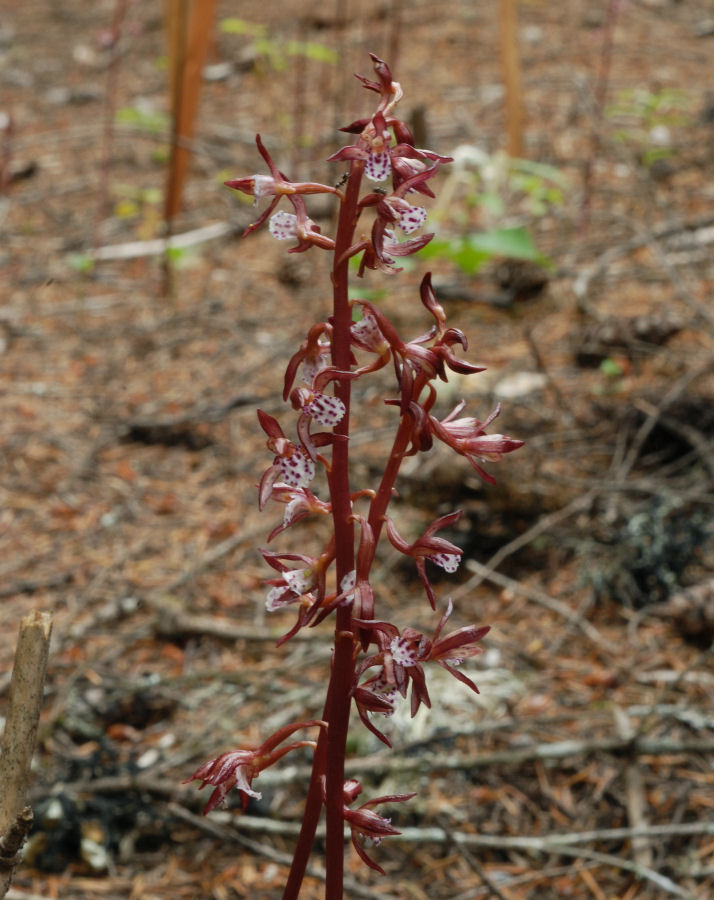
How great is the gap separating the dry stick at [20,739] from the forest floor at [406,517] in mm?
775

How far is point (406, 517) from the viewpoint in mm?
3080

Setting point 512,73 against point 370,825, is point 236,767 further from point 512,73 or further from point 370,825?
point 512,73

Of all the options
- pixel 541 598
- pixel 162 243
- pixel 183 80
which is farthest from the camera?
pixel 162 243

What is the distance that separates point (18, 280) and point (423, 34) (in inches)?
157

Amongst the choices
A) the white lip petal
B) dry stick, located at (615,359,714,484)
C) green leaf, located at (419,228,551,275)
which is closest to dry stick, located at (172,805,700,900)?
dry stick, located at (615,359,714,484)

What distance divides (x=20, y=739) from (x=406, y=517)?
1.93 metres

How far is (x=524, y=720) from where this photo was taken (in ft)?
7.41

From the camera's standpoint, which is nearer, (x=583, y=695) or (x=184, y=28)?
(x=583, y=695)

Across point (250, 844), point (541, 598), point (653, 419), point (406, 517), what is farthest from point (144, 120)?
point (250, 844)

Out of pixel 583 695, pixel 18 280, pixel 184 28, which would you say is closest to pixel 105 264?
pixel 18 280

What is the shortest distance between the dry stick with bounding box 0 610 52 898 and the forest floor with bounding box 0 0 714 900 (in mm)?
775

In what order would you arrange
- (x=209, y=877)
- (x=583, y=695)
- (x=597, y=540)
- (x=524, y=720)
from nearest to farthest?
Result: (x=209, y=877), (x=524, y=720), (x=583, y=695), (x=597, y=540)

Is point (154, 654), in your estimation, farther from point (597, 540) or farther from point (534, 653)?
point (597, 540)

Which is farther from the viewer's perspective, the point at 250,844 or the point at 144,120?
the point at 144,120
